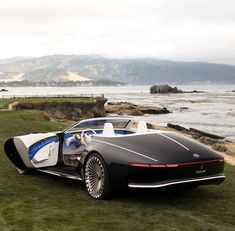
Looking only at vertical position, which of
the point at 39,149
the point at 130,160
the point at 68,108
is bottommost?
the point at 68,108

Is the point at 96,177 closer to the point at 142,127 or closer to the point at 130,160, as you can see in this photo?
the point at 130,160

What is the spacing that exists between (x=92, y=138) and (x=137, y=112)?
63526 millimetres

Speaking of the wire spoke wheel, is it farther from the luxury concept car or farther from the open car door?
the open car door

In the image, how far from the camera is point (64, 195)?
8.06m

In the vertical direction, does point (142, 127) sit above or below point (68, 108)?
above

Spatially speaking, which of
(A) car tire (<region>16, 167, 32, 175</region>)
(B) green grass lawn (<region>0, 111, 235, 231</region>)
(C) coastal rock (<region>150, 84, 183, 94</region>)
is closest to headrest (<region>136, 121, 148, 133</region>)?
(B) green grass lawn (<region>0, 111, 235, 231</region>)

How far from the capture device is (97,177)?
769cm

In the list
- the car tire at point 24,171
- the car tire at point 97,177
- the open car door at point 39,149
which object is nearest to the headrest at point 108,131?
the car tire at point 97,177

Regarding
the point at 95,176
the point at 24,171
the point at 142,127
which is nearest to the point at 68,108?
the point at 24,171

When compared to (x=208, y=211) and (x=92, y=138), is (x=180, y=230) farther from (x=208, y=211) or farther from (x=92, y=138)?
(x=92, y=138)

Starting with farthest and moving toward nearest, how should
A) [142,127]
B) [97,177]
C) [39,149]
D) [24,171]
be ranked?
[24,171] < [39,149] < [142,127] < [97,177]

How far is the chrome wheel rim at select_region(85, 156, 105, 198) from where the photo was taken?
7.52m

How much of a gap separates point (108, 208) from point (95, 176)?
2.85 ft

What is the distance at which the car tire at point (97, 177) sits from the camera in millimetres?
7387
